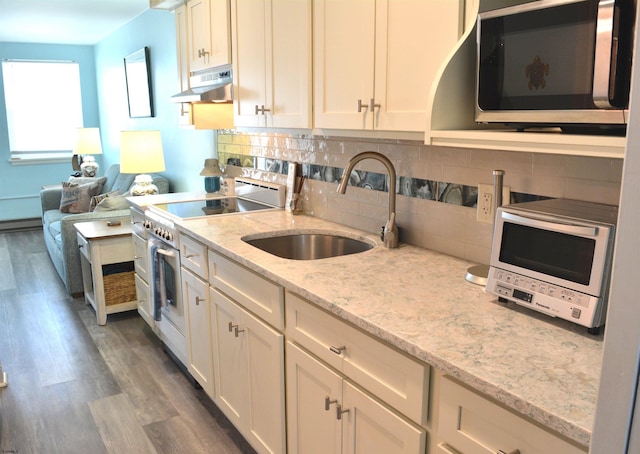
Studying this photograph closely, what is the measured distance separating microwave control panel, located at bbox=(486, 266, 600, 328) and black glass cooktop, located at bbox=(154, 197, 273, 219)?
1853 mm

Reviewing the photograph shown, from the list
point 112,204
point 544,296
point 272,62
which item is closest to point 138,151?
point 112,204

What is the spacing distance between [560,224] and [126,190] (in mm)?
4887

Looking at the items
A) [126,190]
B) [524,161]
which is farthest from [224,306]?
[126,190]

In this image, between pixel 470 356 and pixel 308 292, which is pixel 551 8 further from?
pixel 308 292

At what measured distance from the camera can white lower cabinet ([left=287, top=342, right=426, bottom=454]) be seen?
Result: 1.41 metres

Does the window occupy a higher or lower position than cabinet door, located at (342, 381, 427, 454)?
higher

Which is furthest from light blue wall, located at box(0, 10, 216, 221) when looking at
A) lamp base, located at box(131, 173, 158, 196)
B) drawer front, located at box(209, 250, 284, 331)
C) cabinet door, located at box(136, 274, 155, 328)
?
drawer front, located at box(209, 250, 284, 331)

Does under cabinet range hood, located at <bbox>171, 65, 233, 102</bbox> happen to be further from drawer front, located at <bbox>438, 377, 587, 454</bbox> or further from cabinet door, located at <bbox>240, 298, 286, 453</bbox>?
drawer front, located at <bbox>438, 377, 587, 454</bbox>

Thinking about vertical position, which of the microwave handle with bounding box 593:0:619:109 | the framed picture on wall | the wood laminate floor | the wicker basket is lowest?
the wood laminate floor

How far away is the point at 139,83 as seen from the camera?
18.5 ft

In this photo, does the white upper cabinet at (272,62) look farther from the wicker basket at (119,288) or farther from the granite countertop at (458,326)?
the wicker basket at (119,288)

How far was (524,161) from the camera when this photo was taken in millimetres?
1713

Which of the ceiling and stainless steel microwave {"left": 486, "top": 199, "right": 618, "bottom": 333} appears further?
the ceiling

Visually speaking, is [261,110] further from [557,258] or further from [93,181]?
[93,181]
